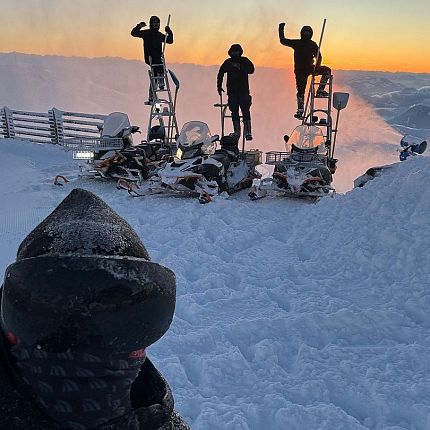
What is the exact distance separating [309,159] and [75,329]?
28.9ft

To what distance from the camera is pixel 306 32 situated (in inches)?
429

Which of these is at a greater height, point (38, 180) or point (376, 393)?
point (376, 393)

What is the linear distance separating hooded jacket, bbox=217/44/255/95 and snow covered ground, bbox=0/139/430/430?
12.4 ft

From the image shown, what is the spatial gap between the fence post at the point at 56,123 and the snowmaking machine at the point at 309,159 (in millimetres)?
A: 8746

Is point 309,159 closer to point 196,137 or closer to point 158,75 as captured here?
point 196,137

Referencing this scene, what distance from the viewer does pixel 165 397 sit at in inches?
39.6

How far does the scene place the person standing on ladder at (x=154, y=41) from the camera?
11.7 metres

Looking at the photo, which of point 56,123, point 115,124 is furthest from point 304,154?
point 56,123

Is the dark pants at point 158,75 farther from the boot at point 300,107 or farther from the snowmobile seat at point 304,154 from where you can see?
the snowmobile seat at point 304,154

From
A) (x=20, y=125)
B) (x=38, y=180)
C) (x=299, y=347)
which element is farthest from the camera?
(x=20, y=125)

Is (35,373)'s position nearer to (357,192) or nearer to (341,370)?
(341,370)

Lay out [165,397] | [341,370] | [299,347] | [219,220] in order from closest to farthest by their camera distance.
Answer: [165,397]
[341,370]
[299,347]
[219,220]

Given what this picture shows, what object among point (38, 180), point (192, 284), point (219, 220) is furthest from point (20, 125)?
point (192, 284)

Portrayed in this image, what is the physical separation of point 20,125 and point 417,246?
15.5 m
